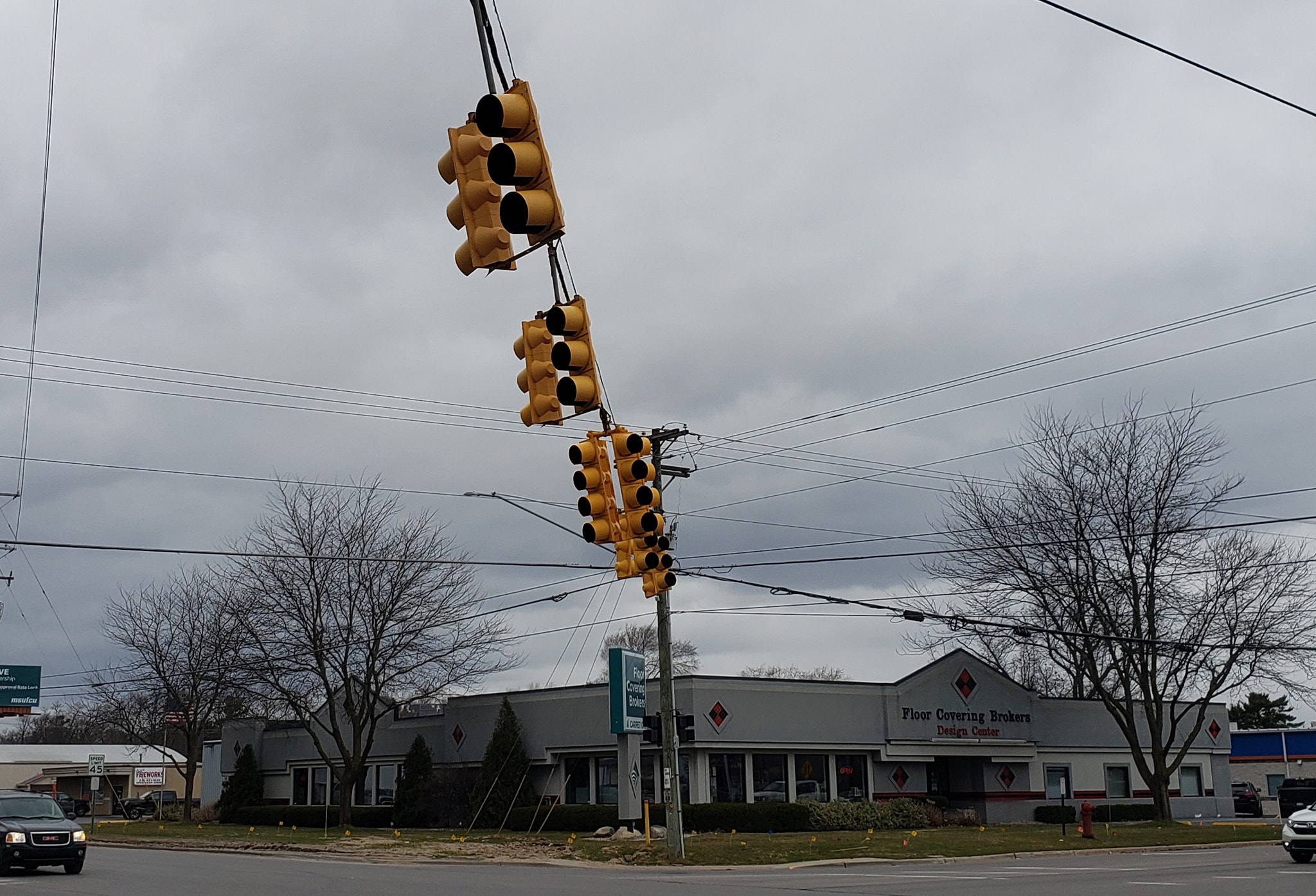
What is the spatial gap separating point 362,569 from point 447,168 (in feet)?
131

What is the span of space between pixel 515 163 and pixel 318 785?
52.4m

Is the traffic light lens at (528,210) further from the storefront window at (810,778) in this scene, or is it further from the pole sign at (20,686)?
the pole sign at (20,686)

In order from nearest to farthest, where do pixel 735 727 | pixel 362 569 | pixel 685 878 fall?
pixel 685 878
pixel 735 727
pixel 362 569

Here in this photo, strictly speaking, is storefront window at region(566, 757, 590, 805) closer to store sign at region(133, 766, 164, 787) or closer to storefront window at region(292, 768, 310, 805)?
storefront window at region(292, 768, 310, 805)

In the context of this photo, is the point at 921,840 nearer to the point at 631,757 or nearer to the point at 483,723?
the point at 631,757

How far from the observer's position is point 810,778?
1666 inches

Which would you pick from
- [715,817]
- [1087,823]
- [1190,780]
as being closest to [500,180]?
[1087,823]

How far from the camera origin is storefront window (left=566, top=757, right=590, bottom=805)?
42.9 meters

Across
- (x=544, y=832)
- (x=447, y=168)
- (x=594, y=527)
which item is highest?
(x=447, y=168)

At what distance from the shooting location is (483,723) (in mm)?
46844

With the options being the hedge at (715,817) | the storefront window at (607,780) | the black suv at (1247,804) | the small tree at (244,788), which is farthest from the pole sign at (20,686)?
the black suv at (1247,804)

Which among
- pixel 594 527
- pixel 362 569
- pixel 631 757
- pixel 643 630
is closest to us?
pixel 594 527

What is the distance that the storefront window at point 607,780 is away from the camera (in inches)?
1660

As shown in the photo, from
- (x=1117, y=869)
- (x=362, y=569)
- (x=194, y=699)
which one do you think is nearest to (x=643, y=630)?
(x=194, y=699)
